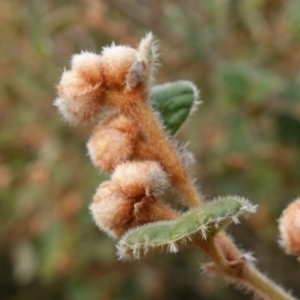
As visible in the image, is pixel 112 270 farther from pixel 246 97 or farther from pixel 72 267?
pixel 246 97

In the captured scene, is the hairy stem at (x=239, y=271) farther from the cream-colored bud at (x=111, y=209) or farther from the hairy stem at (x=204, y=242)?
the cream-colored bud at (x=111, y=209)

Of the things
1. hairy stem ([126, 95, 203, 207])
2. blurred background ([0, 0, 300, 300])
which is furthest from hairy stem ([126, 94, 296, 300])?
blurred background ([0, 0, 300, 300])

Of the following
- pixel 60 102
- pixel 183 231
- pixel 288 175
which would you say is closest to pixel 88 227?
pixel 288 175

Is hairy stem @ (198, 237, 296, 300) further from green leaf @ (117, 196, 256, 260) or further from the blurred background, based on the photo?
the blurred background

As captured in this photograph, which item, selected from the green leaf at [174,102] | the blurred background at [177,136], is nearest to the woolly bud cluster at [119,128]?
the green leaf at [174,102]

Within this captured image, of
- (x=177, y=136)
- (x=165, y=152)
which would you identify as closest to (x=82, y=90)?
(x=165, y=152)

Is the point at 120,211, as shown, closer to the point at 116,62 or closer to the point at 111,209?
the point at 111,209
